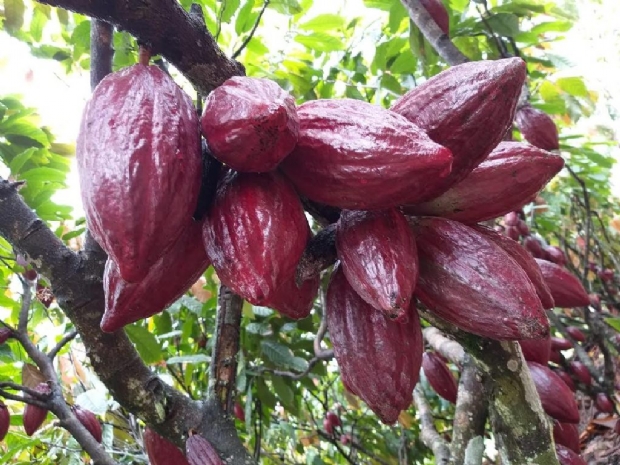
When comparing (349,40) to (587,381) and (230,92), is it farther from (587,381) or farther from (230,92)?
(230,92)

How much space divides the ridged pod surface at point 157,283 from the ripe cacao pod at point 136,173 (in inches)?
4.0

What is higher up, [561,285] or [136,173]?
[136,173]

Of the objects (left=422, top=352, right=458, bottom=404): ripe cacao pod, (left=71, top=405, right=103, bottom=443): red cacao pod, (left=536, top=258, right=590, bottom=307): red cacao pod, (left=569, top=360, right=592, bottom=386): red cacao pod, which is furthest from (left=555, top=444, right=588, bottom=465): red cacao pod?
(left=71, top=405, right=103, bottom=443): red cacao pod

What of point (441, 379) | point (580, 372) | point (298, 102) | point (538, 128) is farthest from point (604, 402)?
point (298, 102)

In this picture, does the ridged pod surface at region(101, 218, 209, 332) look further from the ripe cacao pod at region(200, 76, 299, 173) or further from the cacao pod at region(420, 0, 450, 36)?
the cacao pod at region(420, 0, 450, 36)

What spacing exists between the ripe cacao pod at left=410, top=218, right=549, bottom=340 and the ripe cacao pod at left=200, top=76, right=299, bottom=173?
25cm

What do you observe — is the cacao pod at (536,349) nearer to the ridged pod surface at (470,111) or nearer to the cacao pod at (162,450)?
the ridged pod surface at (470,111)

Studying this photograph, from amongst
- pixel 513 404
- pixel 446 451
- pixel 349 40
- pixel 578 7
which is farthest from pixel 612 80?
pixel 513 404

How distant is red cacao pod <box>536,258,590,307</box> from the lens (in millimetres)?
1280

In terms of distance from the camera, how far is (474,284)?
2.33 ft

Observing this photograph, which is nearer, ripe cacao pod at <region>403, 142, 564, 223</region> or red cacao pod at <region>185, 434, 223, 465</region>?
ripe cacao pod at <region>403, 142, 564, 223</region>

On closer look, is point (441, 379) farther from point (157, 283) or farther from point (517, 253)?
point (157, 283)

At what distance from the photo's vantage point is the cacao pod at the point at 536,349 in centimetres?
122

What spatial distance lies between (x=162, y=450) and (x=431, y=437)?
926 mm
